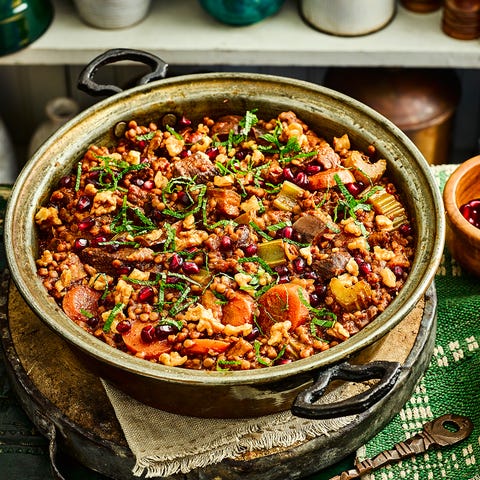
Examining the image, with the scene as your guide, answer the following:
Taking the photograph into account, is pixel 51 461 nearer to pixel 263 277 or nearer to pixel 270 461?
pixel 270 461

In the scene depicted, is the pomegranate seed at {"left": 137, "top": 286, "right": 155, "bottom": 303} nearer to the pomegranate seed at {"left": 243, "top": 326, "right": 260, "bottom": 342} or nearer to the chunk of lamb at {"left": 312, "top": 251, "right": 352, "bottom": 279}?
the pomegranate seed at {"left": 243, "top": 326, "right": 260, "bottom": 342}

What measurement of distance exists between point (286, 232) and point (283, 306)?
29 centimetres

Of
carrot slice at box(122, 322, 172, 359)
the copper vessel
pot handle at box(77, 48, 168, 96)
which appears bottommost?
the copper vessel

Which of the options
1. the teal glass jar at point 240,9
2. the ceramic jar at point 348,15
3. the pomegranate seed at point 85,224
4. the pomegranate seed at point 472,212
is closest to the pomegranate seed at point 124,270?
the pomegranate seed at point 85,224

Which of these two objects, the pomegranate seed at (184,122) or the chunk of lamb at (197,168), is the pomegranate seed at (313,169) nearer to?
the chunk of lamb at (197,168)

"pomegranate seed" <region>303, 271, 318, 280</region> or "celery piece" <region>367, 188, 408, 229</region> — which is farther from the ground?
"celery piece" <region>367, 188, 408, 229</region>

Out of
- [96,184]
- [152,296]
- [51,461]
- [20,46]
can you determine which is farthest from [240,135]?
[20,46]

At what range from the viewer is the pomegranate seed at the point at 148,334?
95.2 inches

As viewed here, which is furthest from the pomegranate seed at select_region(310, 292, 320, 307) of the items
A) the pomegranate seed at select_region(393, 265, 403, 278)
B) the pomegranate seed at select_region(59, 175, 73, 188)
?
the pomegranate seed at select_region(59, 175, 73, 188)

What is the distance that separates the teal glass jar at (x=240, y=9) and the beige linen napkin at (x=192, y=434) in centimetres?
234

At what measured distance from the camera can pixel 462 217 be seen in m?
2.88

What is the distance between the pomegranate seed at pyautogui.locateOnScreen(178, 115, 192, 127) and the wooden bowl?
0.97 m

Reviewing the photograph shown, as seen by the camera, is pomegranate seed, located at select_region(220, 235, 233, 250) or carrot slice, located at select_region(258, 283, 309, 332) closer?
carrot slice, located at select_region(258, 283, 309, 332)

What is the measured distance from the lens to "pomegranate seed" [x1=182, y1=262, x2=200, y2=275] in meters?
2.59
